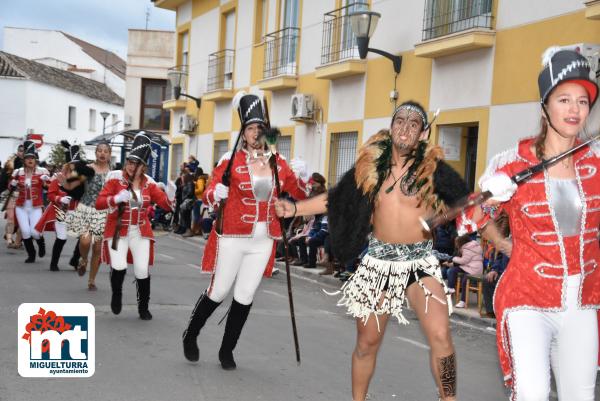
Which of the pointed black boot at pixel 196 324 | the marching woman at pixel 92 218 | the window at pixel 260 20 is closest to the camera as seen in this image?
the pointed black boot at pixel 196 324

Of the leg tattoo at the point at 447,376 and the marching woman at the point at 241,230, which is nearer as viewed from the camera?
the leg tattoo at the point at 447,376

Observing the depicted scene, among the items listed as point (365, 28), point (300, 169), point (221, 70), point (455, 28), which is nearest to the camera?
point (300, 169)

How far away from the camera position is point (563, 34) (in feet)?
38.8

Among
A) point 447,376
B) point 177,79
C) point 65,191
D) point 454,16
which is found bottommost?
point 447,376

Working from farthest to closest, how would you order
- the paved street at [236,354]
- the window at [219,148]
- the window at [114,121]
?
the window at [114,121] → the window at [219,148] → the paved street at [236,354]

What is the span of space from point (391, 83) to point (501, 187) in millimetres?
12841

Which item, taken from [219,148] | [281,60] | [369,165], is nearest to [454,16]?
[281,60]

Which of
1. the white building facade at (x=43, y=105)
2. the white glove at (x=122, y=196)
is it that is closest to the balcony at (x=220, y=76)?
the white glove at (x=122, y=196)

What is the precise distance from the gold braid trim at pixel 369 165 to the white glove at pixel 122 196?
13.0ft

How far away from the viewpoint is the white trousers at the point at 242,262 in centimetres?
650

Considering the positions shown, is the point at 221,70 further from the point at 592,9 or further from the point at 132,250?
the point at 132,250

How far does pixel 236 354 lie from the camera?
23.4 ft

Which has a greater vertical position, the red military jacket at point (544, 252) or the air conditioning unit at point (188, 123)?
the air conditioning unit at point (188, 123)

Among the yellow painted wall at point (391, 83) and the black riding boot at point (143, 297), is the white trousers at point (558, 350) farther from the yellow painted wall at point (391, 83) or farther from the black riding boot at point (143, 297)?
the yellow painted wall at point (391, 83)
